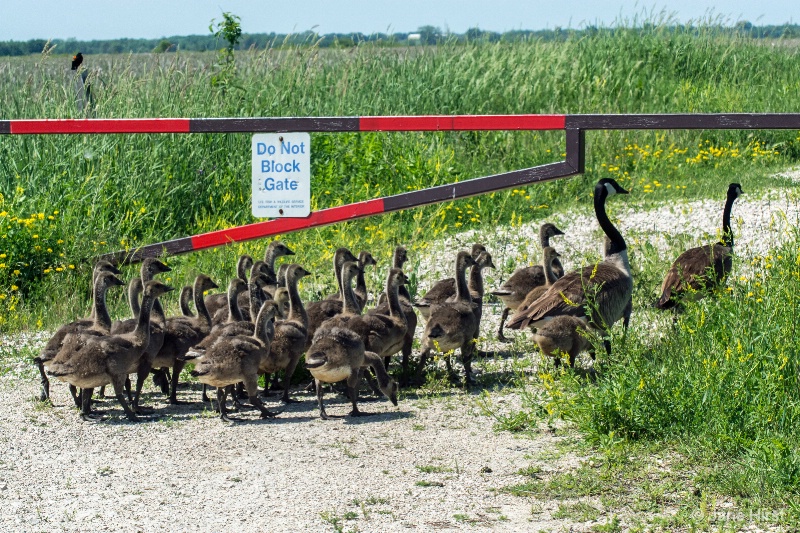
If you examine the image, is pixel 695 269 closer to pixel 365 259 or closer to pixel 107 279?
pixel 365 259

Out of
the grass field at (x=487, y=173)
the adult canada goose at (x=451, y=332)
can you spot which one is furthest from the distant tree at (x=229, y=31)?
the adult canada goose at (x=451, y=332)

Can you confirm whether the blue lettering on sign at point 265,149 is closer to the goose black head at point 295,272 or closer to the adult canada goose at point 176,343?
the goose black head at point 295,272

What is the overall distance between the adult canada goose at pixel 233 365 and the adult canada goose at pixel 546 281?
2270mm

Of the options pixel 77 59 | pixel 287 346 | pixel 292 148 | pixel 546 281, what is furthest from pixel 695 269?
pixel 77 59

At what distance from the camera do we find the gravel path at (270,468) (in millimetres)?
5895

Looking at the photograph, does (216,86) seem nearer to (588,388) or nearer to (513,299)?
(513,299)

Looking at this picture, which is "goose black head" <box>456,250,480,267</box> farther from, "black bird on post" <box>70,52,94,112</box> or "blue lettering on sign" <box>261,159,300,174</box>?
"black bird on post" <box>70,52,94,112</box>

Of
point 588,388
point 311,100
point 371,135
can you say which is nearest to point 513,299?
point 588,388

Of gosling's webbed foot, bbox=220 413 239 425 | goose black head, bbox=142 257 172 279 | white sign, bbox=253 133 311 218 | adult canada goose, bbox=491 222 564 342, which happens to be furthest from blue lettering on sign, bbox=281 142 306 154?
gosling's webbed foot, bbox=220 413 239 425

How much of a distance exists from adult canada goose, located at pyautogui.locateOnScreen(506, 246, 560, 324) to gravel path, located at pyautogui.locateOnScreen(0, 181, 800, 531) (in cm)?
106

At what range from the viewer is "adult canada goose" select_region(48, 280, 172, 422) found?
305 inches

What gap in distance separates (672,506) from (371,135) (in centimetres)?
1085

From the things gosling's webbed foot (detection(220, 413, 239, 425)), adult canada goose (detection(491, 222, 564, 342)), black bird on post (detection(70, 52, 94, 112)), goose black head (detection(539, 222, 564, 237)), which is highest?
black bird on post (detection(70, 52, 94, 112))

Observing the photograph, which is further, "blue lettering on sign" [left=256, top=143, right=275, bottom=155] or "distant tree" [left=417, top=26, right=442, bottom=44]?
"distant tree" [left=417, top=26, right=442, bottom=44]
